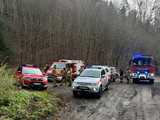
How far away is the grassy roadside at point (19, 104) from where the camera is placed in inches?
540

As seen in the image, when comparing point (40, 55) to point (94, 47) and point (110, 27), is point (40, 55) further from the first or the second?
point (110, 27)

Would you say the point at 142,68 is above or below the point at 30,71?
below

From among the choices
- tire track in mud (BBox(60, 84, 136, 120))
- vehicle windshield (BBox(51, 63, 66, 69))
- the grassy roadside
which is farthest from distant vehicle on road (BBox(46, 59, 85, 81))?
the grassy roadside

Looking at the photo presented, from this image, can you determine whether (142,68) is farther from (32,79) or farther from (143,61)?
(32,79)

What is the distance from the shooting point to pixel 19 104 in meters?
14.8

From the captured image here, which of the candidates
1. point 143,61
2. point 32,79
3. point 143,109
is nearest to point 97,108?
point 143,109

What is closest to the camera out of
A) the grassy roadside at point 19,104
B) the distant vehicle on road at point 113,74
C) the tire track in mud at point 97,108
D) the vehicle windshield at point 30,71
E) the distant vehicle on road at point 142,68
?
the grassy roadside at point 19,104

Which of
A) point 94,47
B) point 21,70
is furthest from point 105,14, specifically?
point 21,70

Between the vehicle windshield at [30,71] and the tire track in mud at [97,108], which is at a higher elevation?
the vehicle windshield at [30,71]

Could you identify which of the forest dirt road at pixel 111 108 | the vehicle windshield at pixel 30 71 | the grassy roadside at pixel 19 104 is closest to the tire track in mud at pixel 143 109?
the forest dirt road at pixel 111 108

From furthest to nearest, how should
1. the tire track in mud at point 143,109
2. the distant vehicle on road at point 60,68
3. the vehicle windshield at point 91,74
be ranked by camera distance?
the distant vehicle on road at point 60,68 → the vehicle windshield at point 91,74 → the tire track in mud at point 143,109

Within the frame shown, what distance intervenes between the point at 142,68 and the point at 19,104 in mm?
22362

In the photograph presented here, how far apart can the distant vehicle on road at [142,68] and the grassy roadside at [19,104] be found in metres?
19.2

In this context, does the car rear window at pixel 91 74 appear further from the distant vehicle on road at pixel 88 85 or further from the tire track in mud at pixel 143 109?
the tire track in mud at pixel 143 109
